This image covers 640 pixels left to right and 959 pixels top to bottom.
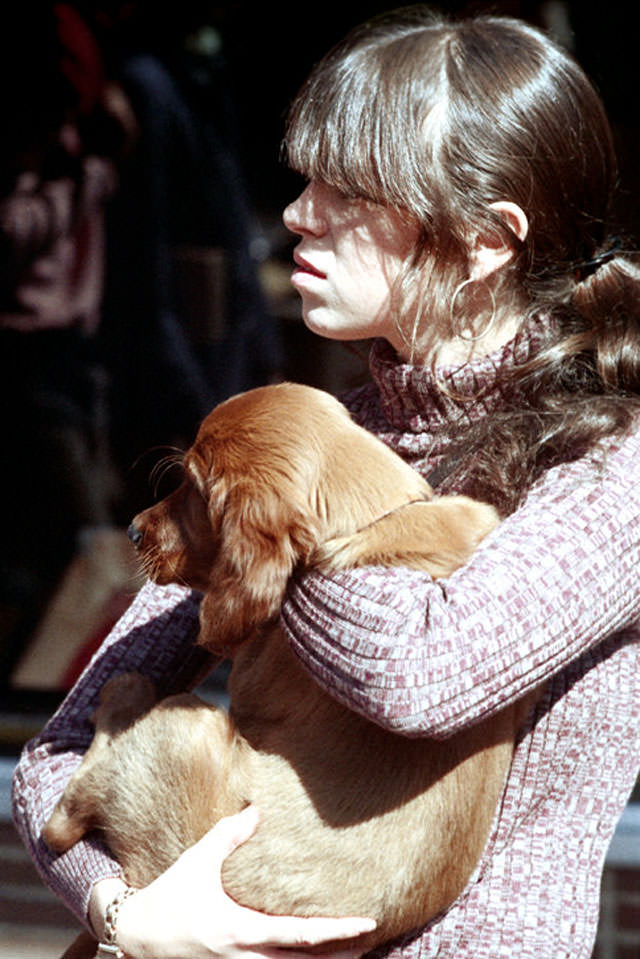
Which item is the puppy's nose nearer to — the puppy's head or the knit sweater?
the puppy's head

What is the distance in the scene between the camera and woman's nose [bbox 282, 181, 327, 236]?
2.21 m

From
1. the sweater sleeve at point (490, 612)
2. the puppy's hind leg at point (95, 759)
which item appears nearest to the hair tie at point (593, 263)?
the sweater sleeve at point (490, 612)

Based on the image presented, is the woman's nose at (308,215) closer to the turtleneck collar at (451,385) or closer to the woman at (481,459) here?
the woman at (481,459)

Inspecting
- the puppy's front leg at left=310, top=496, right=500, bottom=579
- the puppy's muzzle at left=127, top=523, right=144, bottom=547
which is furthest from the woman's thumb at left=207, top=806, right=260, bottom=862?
the puppy's muzzle at left=127, top=523, right=144, bottom=547

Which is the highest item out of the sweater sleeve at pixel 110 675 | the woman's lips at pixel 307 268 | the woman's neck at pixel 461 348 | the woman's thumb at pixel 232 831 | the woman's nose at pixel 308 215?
the woman's nose at pixel 308 215

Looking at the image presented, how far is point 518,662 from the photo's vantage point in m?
1.78

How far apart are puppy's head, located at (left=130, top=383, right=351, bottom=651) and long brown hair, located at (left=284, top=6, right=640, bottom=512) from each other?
26 cm

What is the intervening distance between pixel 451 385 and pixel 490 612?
0.55 metres

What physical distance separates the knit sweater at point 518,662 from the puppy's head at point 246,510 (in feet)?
0.24

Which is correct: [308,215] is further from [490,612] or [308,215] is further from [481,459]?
[490,612]

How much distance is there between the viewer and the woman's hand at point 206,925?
6.44ft

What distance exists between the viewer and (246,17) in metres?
4.64

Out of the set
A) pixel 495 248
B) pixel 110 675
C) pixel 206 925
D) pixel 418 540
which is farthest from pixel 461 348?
pixel 206 925

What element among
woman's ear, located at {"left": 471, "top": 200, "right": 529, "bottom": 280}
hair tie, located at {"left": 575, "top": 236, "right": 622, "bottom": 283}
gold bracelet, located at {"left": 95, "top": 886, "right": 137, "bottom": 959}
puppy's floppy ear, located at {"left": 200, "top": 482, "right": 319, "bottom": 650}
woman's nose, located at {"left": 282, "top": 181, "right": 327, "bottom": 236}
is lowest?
gold bracelet, located at {"left": 95, "top": 886, "right": 137, "bottom": 959}
